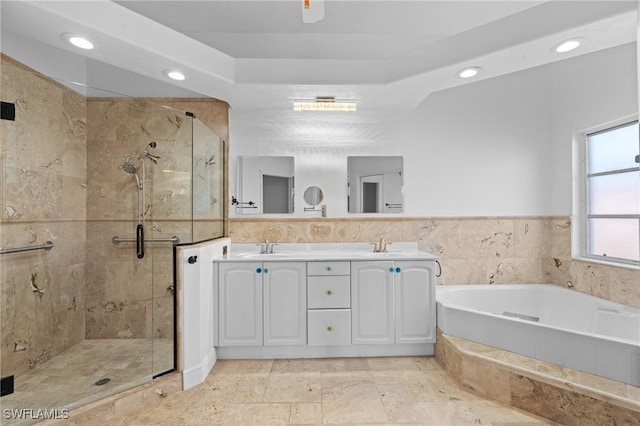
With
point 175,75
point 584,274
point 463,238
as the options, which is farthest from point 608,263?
point 175,75

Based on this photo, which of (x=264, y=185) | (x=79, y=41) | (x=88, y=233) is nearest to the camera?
(x=79, y=41)

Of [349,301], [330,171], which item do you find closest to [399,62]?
[330,171]

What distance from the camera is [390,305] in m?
2.74

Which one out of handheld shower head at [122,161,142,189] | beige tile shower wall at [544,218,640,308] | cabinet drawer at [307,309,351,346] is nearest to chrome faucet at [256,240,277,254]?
cabinet drawer at [307,309,351,346]

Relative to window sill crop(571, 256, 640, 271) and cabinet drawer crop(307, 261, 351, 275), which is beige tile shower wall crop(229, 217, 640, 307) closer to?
window sill crop(571, 256, 640, 271)

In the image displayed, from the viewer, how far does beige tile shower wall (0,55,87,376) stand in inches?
75.4

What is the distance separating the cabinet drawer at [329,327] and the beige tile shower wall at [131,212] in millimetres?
1096

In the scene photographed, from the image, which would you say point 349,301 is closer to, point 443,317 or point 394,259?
point 394,259

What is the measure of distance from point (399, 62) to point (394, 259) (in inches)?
63.0

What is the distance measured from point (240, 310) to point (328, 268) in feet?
2.67

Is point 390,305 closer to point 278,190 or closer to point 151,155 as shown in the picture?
point 278,190

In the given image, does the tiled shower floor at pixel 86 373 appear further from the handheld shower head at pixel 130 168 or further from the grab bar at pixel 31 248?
the handheld shower head at pixel 130 168

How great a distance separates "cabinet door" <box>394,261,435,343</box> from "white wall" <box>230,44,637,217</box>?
78 centimetres

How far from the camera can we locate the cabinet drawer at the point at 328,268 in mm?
2729
